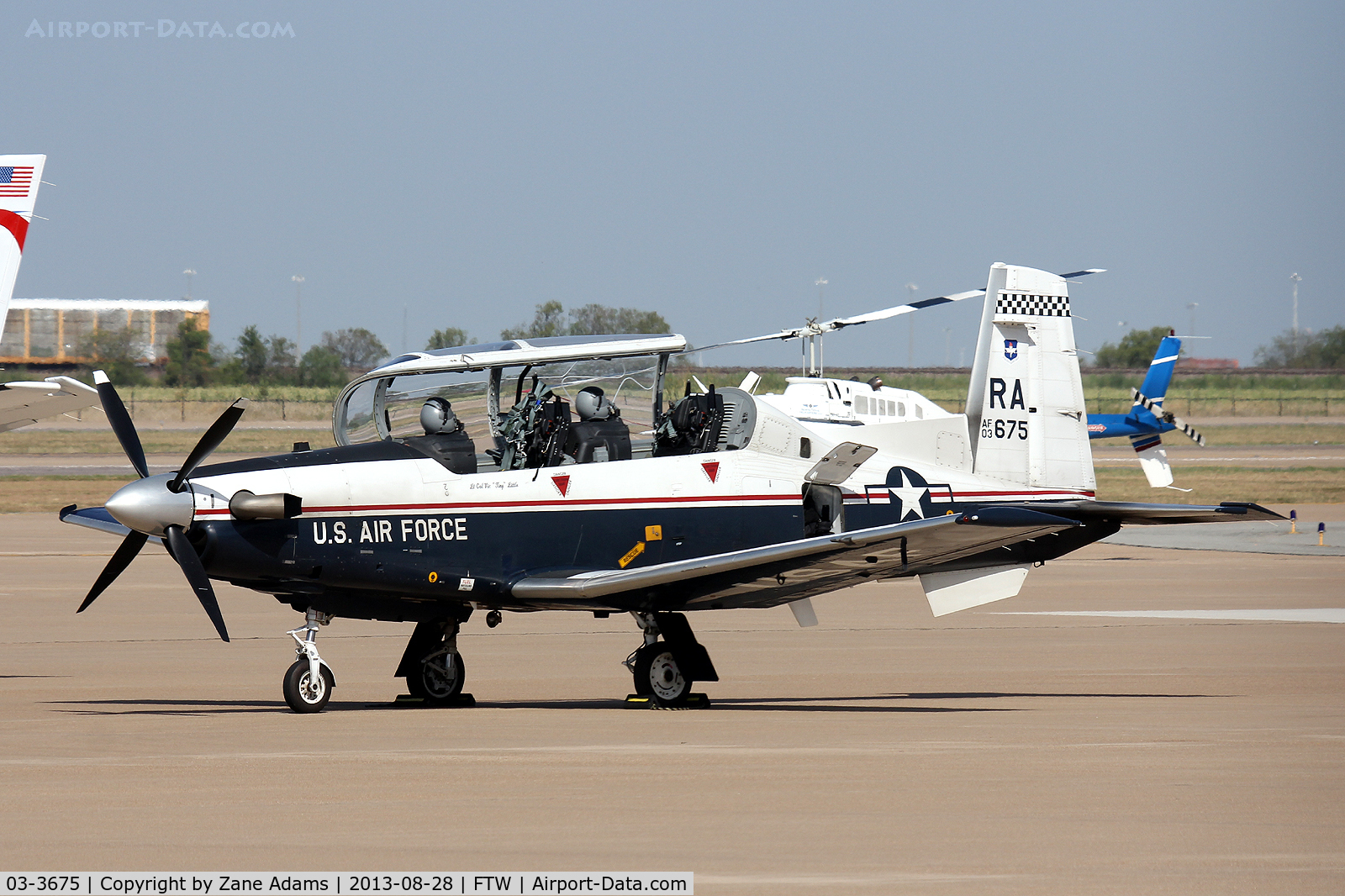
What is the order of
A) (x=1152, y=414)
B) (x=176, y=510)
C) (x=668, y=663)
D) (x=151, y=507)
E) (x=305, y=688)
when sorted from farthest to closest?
1. (x=1152, y=414)
2. (x=668, y=663)
3. (x=305, y=688)
4. (x=176, y=510)
5. (x=151, y=507)

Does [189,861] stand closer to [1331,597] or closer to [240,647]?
[240,647]

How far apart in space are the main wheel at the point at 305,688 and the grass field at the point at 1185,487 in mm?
30752

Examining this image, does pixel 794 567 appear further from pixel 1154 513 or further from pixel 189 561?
pixel 189 561

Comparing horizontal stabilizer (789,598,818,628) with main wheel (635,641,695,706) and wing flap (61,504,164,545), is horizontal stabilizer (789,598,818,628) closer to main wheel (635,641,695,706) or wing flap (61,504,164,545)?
main wheel (635,641,695,706)

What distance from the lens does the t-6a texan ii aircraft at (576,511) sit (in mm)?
11633

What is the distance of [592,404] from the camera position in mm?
12922

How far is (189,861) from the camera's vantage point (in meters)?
6.75

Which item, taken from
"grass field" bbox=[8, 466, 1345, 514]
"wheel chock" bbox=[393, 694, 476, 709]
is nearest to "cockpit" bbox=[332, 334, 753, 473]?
"wheel chock" bbox=[393, 694, 476, 709]

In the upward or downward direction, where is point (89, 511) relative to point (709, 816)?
upward

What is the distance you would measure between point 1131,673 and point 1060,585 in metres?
10.2

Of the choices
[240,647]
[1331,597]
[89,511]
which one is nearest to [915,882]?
[89,511]

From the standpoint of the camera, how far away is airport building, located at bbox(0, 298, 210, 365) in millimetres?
116562

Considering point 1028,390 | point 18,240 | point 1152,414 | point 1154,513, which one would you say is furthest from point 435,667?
point 1152,414

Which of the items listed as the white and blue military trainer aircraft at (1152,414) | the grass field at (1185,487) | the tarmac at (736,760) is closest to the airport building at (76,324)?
the grass field at (1185,487)
